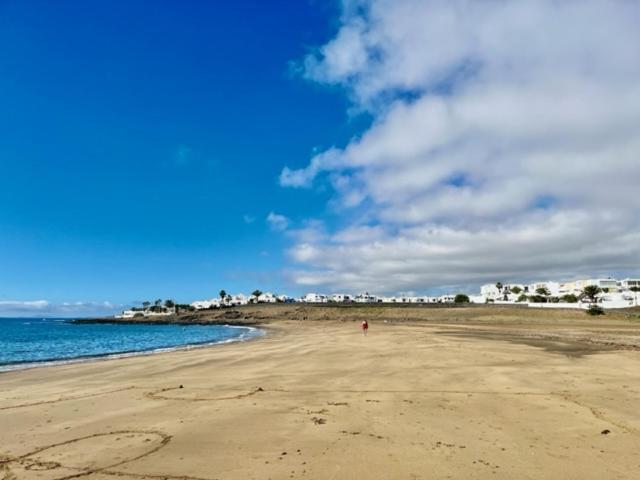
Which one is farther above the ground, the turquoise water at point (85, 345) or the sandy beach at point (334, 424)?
the sandy beach at point (334, 424)

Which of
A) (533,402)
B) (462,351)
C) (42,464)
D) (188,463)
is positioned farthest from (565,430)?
(462,351)

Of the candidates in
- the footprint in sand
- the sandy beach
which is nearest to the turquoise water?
the sandy beach

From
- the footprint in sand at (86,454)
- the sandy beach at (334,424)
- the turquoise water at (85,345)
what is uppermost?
the footprint in sand at (86,454)

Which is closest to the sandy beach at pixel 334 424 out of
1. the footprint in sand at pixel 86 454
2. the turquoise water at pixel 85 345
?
the footprint in sand at pixel 86 454

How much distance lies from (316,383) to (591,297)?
478 feet

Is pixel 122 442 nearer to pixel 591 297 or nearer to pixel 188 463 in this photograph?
pixel 188 463

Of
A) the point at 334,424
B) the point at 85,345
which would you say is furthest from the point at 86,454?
the point at 85,345

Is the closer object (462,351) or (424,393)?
(424,393)

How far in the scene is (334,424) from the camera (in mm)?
9953

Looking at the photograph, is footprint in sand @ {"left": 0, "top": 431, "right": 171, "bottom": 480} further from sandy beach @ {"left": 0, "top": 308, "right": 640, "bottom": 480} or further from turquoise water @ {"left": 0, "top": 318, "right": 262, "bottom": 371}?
turquoise water @ {"left": 0, "top": 318, "right": 262, "bottom": 371}

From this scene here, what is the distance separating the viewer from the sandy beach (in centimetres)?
735

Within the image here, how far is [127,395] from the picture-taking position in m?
14.5

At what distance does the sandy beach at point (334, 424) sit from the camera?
289 inches

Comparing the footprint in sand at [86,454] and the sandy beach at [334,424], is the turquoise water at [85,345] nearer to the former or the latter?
the sandy beach at [334,424]
